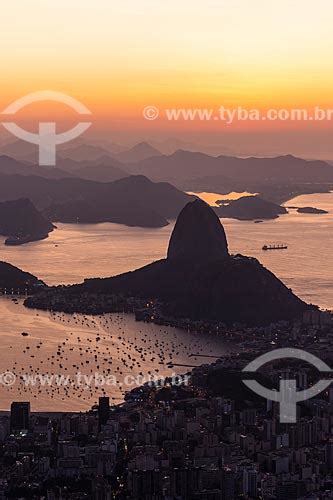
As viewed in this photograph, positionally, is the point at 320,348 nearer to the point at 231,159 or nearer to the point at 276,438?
the point at 276,438

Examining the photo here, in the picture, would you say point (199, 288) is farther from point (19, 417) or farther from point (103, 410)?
point (19, 417)

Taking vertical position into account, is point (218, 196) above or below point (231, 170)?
below

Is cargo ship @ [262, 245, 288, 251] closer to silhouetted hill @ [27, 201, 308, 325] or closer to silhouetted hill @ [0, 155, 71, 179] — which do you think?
silhouetted hill @ [27, 201, 308, 325]

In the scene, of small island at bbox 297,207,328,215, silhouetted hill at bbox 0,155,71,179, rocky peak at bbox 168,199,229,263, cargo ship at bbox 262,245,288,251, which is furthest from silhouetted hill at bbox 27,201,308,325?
silhouetted hill at bbox 0,155,71,179

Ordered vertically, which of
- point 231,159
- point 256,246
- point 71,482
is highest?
point 231,159

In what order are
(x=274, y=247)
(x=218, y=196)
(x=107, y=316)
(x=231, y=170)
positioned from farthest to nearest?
(x=231, y=170)
(x=218, y=196)
(x=274, y=247)
(x=107, y=316)

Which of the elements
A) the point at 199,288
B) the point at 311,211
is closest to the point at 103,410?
the point at 199,288

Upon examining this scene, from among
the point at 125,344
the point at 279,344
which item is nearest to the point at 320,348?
the point at 279,344
